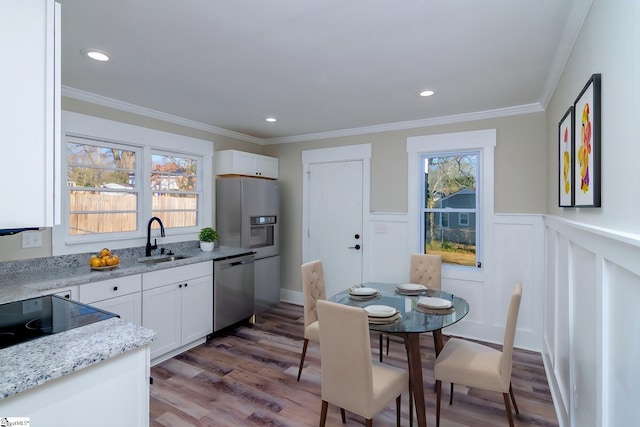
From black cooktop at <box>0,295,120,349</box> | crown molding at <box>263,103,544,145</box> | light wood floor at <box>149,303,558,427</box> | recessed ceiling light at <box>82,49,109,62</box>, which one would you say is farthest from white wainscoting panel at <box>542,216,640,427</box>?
recessed ceiling light at <box>82,49,109,62</box>

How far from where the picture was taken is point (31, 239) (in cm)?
268

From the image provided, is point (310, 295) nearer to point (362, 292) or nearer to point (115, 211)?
point (362, 292)

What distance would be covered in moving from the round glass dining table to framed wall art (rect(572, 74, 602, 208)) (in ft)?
3.39

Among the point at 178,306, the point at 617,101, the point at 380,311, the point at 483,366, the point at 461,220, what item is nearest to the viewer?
the point at 617,101

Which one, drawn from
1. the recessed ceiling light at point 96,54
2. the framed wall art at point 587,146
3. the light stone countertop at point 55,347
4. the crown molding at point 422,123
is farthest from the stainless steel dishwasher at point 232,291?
the framed wall art at point 587,146

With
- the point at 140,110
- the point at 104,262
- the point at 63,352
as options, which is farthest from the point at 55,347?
the point at 140,110

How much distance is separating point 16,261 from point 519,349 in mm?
4628

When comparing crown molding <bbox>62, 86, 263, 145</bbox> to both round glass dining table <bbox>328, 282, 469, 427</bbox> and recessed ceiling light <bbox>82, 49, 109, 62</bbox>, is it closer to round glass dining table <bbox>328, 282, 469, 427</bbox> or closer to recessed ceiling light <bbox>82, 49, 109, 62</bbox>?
recessed ceiling light <bbox>82, 49, 109, 62</bbox>

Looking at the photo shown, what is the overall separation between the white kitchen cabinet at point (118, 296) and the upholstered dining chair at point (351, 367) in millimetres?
1721

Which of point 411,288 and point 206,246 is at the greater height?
point 206,246

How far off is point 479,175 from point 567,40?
1.83 m

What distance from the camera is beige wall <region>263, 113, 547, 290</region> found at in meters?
3.35

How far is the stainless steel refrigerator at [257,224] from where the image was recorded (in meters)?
4.12

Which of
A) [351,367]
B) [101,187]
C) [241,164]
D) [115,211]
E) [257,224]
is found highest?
[241,164]
